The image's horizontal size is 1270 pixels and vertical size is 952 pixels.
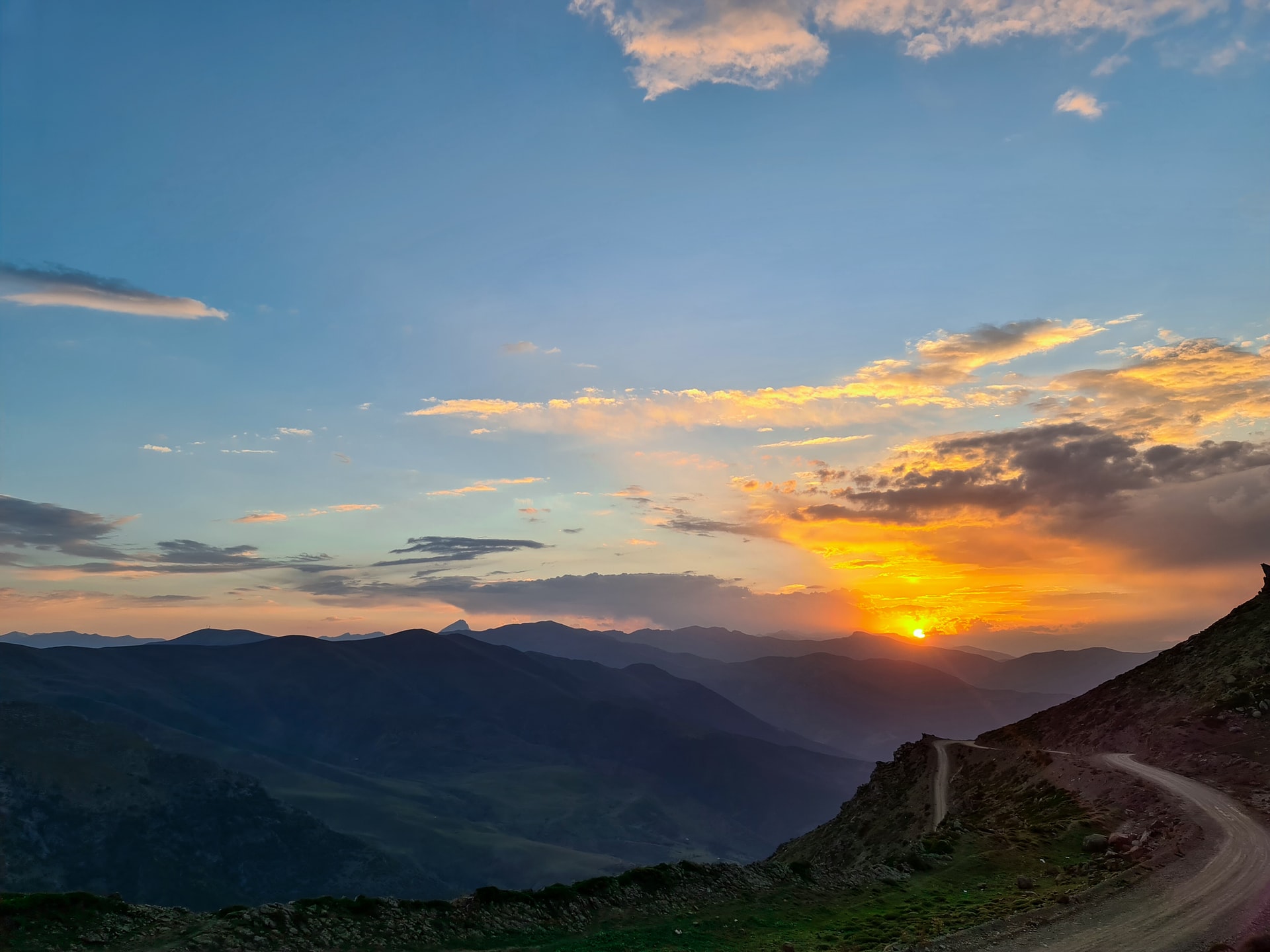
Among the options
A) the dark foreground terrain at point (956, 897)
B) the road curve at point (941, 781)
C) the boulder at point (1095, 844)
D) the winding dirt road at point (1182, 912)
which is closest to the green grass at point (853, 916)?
the dark foreground terrain at point (956, 897)

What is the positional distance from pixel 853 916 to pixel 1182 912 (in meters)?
14.7

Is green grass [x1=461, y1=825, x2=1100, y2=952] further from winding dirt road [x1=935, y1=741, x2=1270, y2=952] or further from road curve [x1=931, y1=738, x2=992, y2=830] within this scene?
road curve [x1=931, y1=738, x2=992, y2=830]

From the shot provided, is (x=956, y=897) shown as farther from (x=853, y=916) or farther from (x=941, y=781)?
(x=941, y=781)

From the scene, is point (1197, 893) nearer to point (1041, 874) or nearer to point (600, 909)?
point (1041, 874)

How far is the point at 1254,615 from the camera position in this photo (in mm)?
85562

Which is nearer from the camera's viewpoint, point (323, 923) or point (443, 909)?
point (323, 923)

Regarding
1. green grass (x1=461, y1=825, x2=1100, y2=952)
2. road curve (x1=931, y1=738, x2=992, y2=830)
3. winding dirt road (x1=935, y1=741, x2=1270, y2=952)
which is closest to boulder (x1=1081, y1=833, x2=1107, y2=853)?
green grass (x1=461, y1=825, x2=1100, y2=952)

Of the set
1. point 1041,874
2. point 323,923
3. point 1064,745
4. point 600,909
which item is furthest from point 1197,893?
point 1064,745

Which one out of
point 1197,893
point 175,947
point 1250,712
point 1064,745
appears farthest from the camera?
point 1064,745

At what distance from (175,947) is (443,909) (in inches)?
441

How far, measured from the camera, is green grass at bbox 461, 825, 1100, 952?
108 ft

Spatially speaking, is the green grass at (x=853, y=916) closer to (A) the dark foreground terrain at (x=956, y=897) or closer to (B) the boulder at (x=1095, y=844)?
(A) the dark foreground terrain at (x=956, y=897)

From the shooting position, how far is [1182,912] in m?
32.2

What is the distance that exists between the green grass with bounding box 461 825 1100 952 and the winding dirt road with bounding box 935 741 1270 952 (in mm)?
3160
